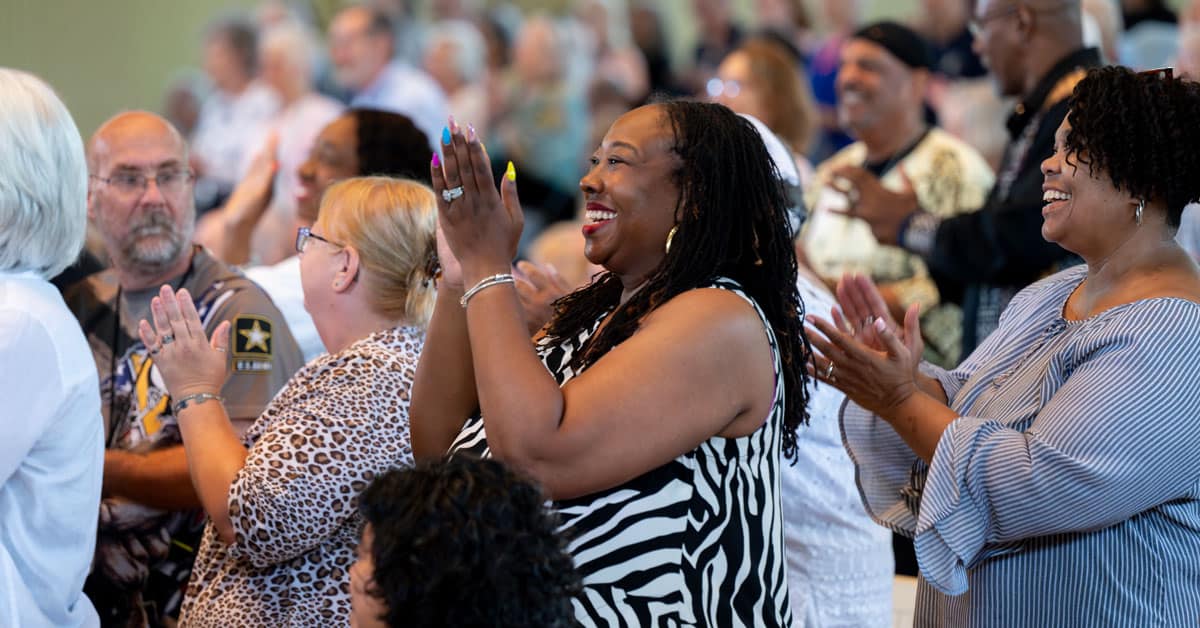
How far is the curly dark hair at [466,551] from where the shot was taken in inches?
63.3

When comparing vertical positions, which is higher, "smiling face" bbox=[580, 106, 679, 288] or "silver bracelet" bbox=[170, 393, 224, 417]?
"silver bracelet" bbox=[170, 393, 224, 417]

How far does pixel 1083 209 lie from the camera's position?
2.23 metres

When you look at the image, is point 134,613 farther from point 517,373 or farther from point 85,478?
point 517,373

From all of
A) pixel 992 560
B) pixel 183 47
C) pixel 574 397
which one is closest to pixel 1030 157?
pixel 992 560

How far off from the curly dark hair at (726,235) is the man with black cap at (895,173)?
7.37 feet

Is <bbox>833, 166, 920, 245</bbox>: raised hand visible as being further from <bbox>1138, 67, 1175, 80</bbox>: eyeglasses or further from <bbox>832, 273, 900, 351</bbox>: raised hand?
<bbox>1138, 67, 1175, 80</bbox>: eyeglasses

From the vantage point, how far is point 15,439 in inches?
85.0

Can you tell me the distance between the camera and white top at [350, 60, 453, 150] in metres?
7.86

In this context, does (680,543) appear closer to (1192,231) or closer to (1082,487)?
(1082,487)

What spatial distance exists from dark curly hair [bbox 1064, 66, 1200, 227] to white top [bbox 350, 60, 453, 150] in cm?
580

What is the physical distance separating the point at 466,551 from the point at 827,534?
141cm

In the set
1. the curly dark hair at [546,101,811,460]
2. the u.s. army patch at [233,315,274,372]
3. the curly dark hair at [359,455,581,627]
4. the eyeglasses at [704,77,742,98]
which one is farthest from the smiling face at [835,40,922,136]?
the curly dark hair at [359,455,581,627]

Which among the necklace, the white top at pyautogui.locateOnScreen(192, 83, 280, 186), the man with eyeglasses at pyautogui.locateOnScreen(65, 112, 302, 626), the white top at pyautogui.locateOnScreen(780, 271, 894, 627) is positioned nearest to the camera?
the white top at pyautogui.locateOnScreen(780, 271, 894, 627)

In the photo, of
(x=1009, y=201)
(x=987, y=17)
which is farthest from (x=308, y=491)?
(x=987, y=17)
